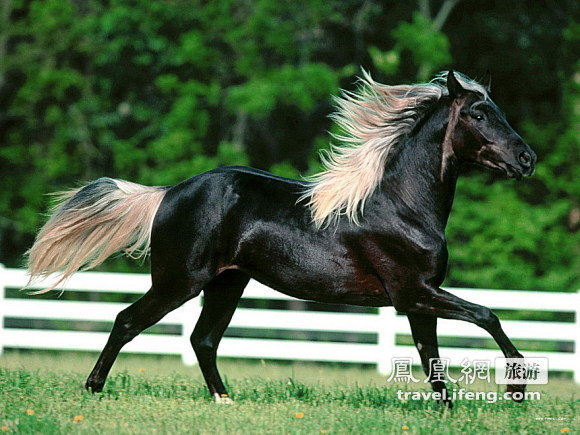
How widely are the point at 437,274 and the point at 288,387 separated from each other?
1.64 metres

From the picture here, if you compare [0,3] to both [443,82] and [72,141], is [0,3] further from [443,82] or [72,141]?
[443,82]

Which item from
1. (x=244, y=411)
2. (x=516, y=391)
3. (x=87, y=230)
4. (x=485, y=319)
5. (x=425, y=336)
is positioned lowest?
(x=244, y=411)

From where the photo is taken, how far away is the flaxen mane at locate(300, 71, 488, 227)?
5.86 m

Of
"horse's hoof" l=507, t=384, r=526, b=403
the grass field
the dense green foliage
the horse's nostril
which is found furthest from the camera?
the dense green foliage

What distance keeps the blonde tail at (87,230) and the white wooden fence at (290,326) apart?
4.01 metres

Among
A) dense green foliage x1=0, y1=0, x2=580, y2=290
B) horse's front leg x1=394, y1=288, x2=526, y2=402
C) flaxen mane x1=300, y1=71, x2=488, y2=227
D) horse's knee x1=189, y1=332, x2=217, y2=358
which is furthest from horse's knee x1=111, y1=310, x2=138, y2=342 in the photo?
dense green foliage x1=0, y1=0, x2=580, y2=290

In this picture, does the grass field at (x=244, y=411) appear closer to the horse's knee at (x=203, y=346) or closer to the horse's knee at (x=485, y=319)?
the horse's knee at (x=203, y=346)

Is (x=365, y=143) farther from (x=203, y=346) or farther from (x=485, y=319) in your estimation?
(x=203, y=346)

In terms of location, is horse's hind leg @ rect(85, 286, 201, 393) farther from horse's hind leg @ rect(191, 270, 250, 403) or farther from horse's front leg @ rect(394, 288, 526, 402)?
horse's front leg @ rect(394, 288, 526, 402)

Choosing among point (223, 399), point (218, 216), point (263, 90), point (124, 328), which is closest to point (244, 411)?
point (223, 399)

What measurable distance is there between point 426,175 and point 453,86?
65 cm

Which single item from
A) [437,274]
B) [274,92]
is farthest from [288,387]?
[274,92]

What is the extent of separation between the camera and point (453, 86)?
19.3 feet

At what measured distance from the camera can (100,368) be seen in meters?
6.10
